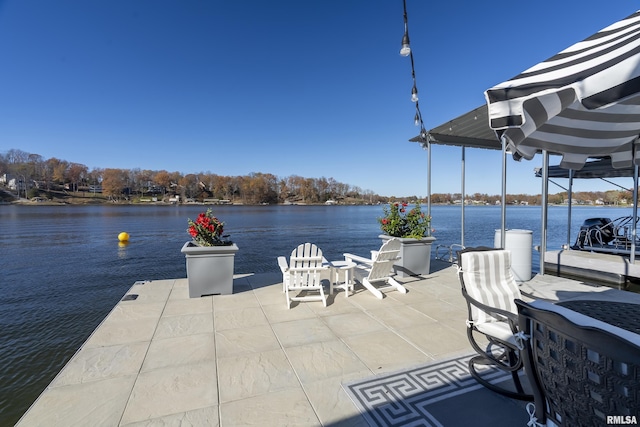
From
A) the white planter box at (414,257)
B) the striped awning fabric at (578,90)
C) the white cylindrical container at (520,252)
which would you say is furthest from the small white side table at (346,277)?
the white cylindrical container at (520,252)

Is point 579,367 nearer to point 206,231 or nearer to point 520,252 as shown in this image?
point 206,231

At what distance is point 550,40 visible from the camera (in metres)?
7.25

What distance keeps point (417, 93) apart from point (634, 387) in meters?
4.72

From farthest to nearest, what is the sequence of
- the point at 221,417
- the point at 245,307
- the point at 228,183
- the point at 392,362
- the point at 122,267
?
the point at 228,183
the point at 122,267
the point at 245,307
the point at 392,362
the point at 221,417

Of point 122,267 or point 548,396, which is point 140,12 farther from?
point 548,396

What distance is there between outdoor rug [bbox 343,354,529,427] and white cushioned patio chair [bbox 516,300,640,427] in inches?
21.1

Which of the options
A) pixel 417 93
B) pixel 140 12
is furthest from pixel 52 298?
pixel 140 12

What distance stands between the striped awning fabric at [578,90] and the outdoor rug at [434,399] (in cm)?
179

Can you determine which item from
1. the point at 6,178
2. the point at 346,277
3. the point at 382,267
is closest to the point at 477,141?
the point at 382,267

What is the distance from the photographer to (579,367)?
1.01 m

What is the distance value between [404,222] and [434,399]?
12.4ft

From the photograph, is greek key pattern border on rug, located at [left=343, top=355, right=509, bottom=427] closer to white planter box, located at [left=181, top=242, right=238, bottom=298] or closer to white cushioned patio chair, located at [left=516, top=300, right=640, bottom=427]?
white cushioned patio chair, located at [left=516, top=300, right=640, bottom=427]

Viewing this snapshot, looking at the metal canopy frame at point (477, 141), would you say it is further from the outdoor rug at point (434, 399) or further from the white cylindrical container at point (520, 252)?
the outdoor rug at point (434, 399)

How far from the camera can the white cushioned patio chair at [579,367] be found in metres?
0.87
